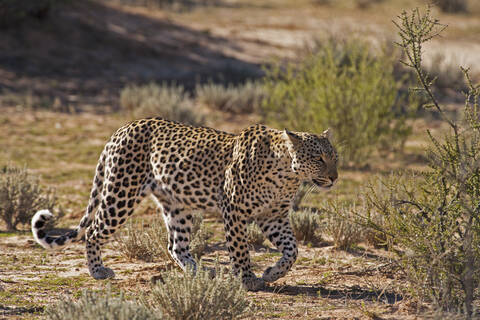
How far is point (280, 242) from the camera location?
6117 millimetres

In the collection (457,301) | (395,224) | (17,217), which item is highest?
(395,224)

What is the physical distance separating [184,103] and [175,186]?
8245 mm

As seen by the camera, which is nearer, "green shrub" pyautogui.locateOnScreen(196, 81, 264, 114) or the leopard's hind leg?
the leopard's hind leg

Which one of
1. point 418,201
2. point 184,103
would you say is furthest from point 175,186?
point 184,103

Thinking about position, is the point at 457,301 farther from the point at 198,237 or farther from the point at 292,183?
the point at 198,237

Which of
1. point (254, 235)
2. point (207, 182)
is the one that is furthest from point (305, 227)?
point (207, 182)

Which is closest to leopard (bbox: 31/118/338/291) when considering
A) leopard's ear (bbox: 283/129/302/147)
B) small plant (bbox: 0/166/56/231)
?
leopard's ear (bbox: 283/129/302/147)

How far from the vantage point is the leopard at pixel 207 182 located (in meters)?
5.90

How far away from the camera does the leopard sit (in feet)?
19.4

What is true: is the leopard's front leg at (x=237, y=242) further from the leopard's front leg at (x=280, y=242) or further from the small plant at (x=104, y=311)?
the small plant at (x=104, y=311)

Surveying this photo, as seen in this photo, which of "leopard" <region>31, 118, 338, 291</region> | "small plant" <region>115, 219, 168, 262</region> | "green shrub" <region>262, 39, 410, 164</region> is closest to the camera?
"leopard" <region>31, 118, 338, 291</region>

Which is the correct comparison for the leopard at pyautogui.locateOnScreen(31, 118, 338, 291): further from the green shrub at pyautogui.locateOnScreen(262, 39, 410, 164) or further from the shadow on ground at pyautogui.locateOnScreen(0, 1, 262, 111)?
the shadow on ground at pyautogui.locateOnScreen(0, 1, 262, 111)

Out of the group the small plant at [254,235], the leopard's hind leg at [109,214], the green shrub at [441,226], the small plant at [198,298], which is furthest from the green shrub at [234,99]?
the small plant at [198,298]

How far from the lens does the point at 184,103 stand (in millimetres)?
14305
